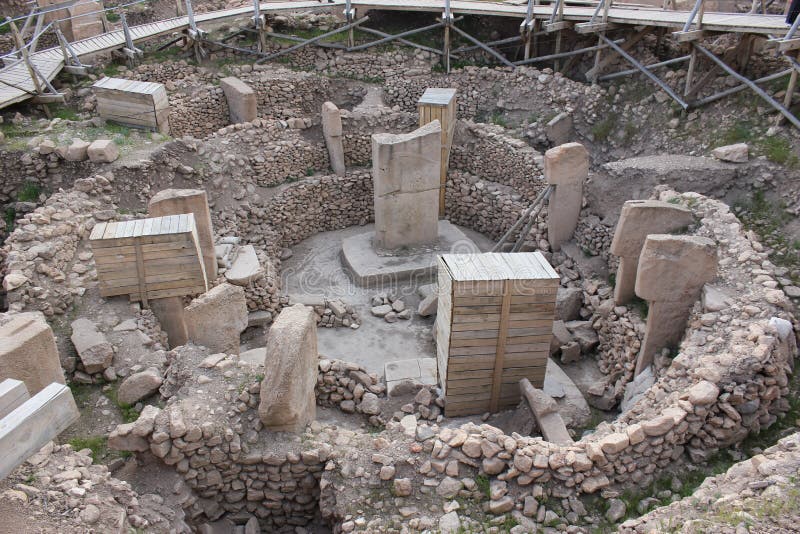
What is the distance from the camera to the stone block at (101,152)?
33.7 feet

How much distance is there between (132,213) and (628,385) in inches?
311

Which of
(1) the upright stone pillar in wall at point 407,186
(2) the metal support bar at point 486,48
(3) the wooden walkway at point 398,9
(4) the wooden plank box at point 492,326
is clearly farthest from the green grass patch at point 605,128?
(4) the wooden plank box at point 492,326

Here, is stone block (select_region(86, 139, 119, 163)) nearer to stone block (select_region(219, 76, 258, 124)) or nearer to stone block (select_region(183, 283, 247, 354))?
stone block (select_region(219, 76, 258, 124))

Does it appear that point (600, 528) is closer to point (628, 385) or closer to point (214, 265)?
point (628, 385)

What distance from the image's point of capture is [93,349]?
22.1 ft

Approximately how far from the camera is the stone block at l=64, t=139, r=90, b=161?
1041cm

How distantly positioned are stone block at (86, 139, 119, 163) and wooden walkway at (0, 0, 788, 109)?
8.53 feet

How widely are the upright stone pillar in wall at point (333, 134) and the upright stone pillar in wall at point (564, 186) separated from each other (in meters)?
4.67

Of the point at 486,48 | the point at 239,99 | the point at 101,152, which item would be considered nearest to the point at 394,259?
the point at 239,99

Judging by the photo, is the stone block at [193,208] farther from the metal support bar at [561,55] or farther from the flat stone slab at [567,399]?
the metal support bar at [561,55]

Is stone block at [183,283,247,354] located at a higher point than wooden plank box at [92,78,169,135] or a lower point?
lower

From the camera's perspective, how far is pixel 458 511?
518cm

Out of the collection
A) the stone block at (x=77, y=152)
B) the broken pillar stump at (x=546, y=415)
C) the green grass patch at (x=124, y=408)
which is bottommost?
the broken pillar stump at (x=546, y=415)

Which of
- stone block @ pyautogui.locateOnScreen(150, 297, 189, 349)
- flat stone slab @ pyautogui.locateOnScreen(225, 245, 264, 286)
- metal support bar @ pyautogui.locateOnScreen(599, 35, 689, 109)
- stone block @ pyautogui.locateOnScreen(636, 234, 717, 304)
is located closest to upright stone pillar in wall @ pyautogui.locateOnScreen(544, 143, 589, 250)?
metal support bar @ pyautogui.locateOnScreen(599, 35, 689, 109)
